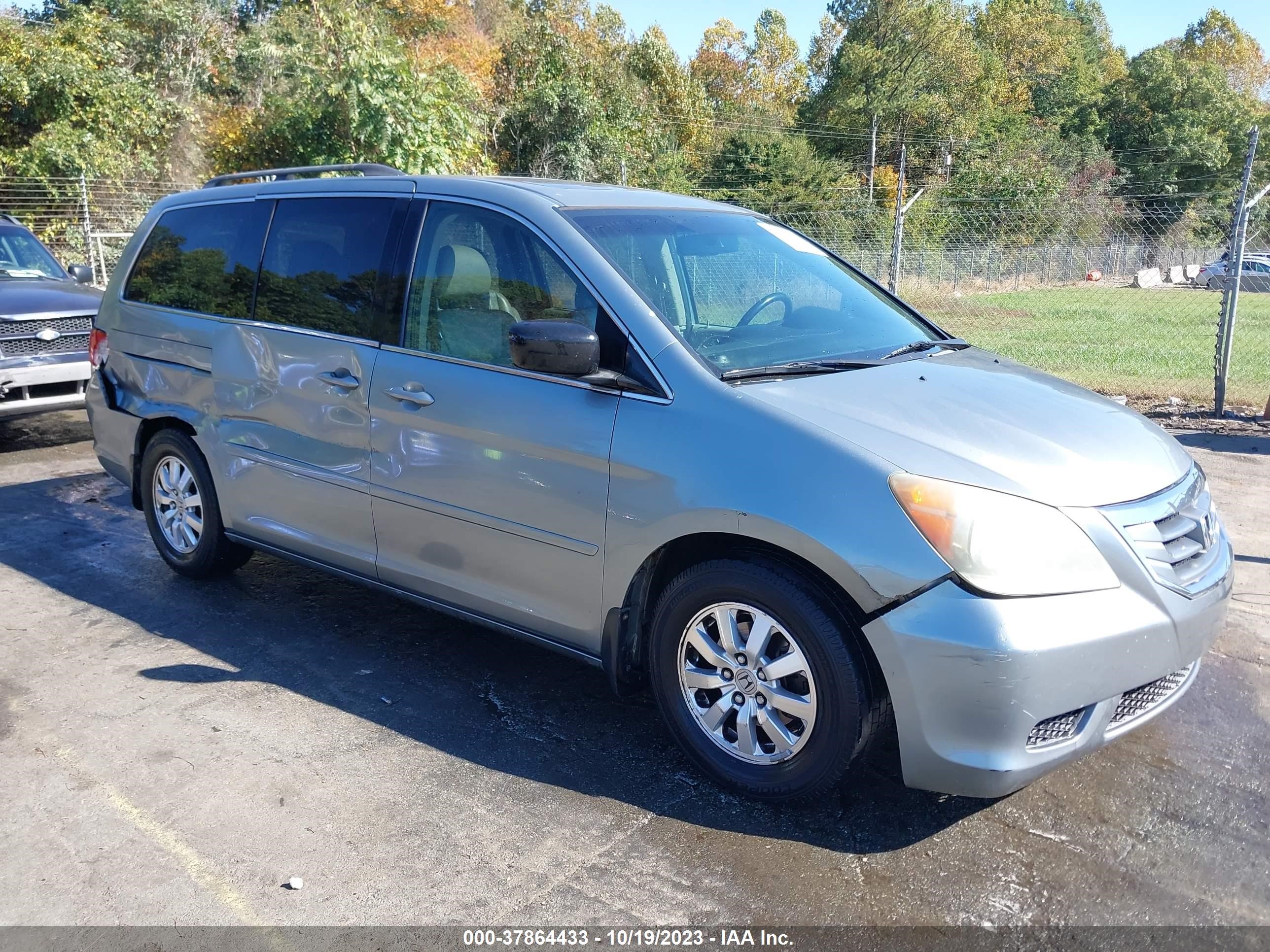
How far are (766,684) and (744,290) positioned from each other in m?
1.61

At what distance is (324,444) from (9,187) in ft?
67.8

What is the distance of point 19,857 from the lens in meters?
3.15

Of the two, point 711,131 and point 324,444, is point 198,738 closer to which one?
point 324,444

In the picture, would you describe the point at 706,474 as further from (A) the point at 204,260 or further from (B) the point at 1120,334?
(B) the point at 1120,334

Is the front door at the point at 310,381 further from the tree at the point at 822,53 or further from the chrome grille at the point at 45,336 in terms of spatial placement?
the tree at the point at 822,53

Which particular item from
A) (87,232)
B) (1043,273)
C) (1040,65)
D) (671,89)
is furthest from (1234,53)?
(87,232)

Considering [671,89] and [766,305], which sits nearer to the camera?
[766,305]

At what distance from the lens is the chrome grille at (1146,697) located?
3.14 m

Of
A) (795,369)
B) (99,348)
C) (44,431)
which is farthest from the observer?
(44,431)

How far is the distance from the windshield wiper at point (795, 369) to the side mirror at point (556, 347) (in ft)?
1.44

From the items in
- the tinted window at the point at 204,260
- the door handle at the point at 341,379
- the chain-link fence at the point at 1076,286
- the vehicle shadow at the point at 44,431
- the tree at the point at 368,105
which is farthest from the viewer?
the tree at the point at 368,105

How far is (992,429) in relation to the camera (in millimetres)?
3320

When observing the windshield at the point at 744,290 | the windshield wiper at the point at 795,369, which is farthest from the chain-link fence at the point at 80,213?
the windshield wiper at the point at 795,369

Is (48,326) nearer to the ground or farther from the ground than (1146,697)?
farther from the ground
